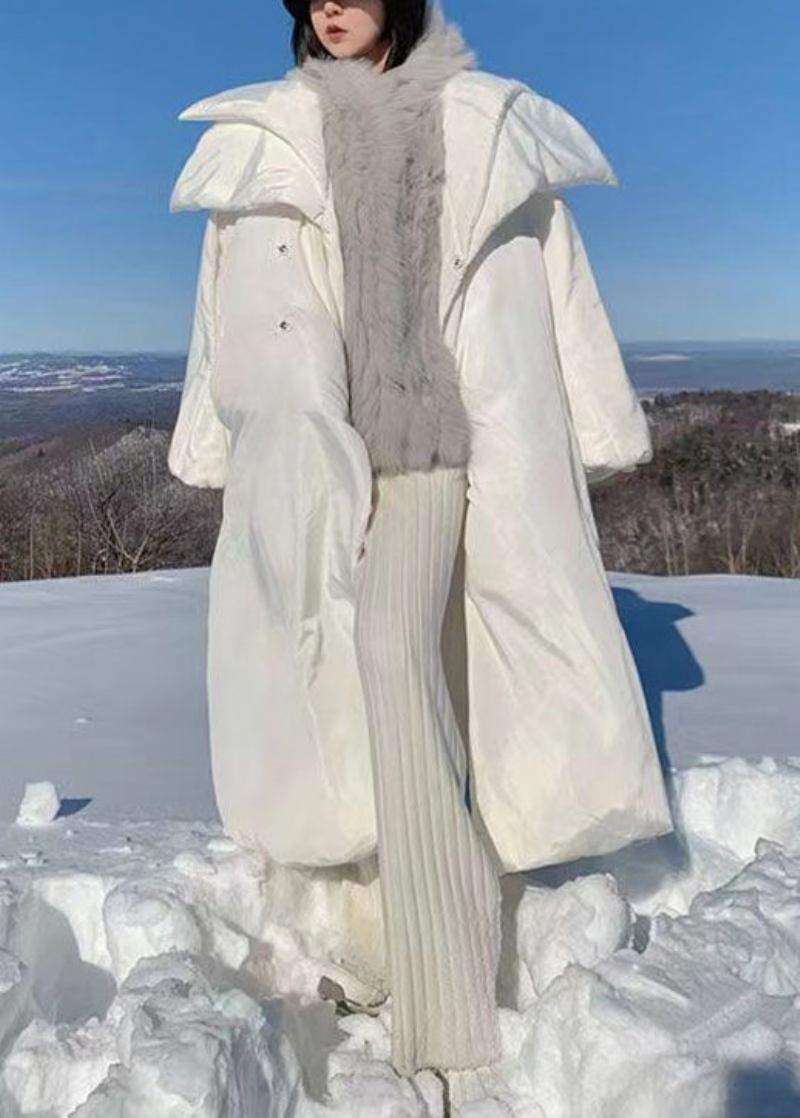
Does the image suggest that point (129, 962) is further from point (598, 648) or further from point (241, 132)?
point (241, 132)

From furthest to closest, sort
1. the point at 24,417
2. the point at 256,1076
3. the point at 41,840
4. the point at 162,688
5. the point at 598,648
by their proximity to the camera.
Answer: the point at 24,417 → the point at 162,688 → the point at 41,840 → the point at 598,648 → the point at 256,1076

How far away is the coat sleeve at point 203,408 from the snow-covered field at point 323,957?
2.02ft

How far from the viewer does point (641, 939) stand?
1955 millimetres

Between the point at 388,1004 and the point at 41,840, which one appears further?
the point at 41,840

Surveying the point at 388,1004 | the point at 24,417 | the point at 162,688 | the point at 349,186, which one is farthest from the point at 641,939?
the point at 24,417

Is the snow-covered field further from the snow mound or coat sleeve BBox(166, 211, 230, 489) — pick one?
coat sleeve BBox(166, 211, 230, 489)

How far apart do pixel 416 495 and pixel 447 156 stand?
46 centimetres

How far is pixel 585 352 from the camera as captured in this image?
1908 millimetres

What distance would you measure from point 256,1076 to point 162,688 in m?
2.12

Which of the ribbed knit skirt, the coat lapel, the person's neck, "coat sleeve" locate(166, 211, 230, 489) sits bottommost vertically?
the ribbed knit skirt

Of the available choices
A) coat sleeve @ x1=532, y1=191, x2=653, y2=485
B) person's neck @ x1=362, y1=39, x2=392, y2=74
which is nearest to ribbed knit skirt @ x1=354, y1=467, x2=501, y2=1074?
coat sleeve @ x1=532, y1=191, x2=653, y2=485

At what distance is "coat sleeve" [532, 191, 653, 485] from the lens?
189 cm

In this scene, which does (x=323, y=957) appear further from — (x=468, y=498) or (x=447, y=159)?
(x=447, y=159)

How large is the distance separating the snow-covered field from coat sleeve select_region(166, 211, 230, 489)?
2.02ft
